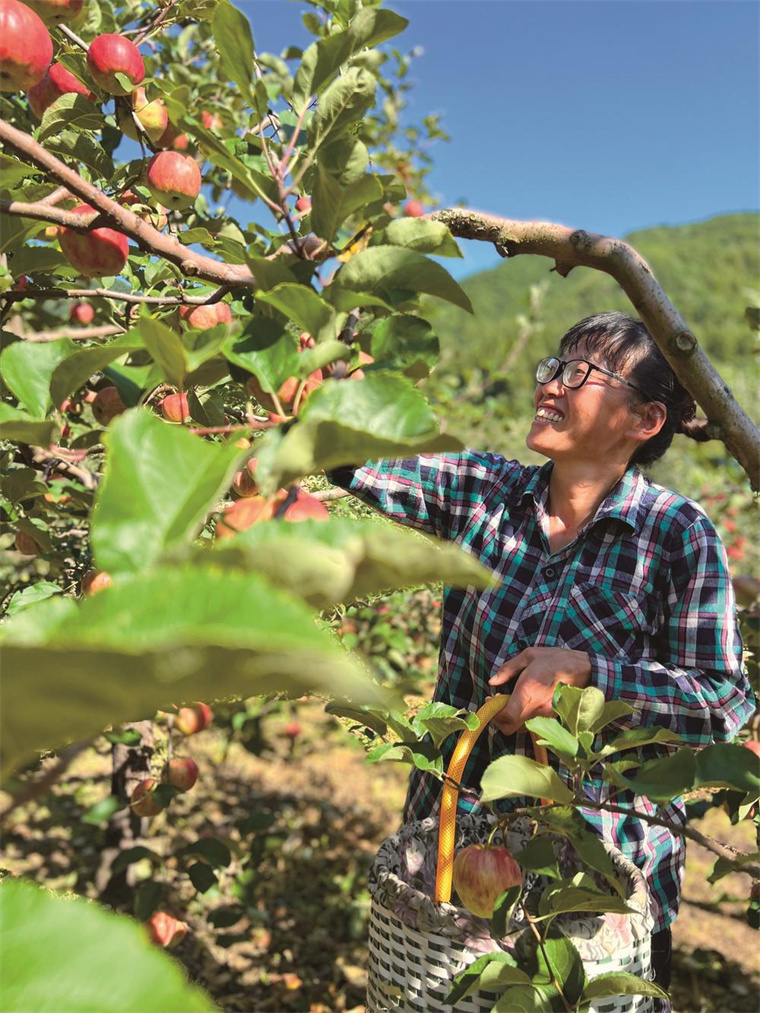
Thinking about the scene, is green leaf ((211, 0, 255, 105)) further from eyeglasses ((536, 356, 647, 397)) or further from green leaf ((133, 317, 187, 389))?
eyeglasses ((536, 356, 647, 397))

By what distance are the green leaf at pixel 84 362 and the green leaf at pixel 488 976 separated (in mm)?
673

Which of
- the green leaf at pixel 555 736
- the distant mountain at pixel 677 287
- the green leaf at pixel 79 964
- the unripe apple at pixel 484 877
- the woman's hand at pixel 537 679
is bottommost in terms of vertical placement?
the unripe apple at pixel 484 877

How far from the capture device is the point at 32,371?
610 millimetres

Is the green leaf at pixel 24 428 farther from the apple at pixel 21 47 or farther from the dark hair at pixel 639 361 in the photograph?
the dark hair at pixel 639 361

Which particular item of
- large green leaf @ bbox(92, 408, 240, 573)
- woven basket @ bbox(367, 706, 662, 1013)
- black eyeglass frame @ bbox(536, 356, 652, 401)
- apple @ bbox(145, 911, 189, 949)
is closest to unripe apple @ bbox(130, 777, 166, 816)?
apple @ bbox(145, 911, 189, 949)

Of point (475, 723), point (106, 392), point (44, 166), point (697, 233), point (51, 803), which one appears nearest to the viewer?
point (44, 166)

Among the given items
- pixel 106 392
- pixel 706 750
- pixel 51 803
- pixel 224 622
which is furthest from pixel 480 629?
pixel 51 803

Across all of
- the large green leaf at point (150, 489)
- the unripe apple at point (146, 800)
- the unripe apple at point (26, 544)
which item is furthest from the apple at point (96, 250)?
the unripe apple at point (146, 800)

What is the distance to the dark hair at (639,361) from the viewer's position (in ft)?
4.23

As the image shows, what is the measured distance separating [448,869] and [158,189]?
2.75 ft

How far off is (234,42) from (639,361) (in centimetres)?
84

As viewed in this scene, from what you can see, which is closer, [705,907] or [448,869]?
[448,869]

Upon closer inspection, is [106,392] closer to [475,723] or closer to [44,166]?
[44,166]

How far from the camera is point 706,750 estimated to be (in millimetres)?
762
